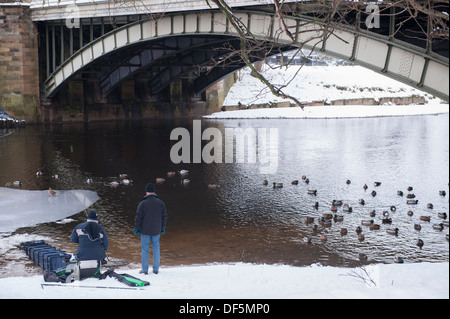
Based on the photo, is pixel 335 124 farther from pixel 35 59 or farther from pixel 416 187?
pixel 416 187

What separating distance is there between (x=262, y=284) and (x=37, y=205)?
887 centimetres

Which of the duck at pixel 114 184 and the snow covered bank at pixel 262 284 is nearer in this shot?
the snow covered bank at pixel 262 284

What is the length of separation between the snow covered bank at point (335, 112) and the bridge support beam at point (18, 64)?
13.8 metres

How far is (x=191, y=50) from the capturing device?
116 ft

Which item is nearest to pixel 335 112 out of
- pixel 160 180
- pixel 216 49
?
pixel 160 180

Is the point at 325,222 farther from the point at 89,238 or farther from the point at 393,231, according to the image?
the point at 89,238

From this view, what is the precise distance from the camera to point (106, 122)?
132 ft

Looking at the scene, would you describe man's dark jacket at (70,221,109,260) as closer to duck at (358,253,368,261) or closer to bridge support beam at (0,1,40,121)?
duck at (358,253,368,261)

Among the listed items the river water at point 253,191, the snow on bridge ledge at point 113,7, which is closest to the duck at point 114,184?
the river water at point 253,191

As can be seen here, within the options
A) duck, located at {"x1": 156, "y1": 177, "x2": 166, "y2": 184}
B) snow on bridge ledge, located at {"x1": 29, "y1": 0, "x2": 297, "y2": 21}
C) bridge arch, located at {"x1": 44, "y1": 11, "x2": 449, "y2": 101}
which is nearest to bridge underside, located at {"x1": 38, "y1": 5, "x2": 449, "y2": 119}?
bridge arch, located at {"x1": 44, "y1": 11, "x2": 449, "y2": 101}

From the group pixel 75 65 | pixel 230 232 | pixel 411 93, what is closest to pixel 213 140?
pixel 75 65

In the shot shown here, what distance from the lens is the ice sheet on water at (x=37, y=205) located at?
1407 cm

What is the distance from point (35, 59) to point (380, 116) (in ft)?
82.0

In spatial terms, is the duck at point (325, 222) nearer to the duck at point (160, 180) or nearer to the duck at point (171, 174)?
the duck at point (160, 180)
